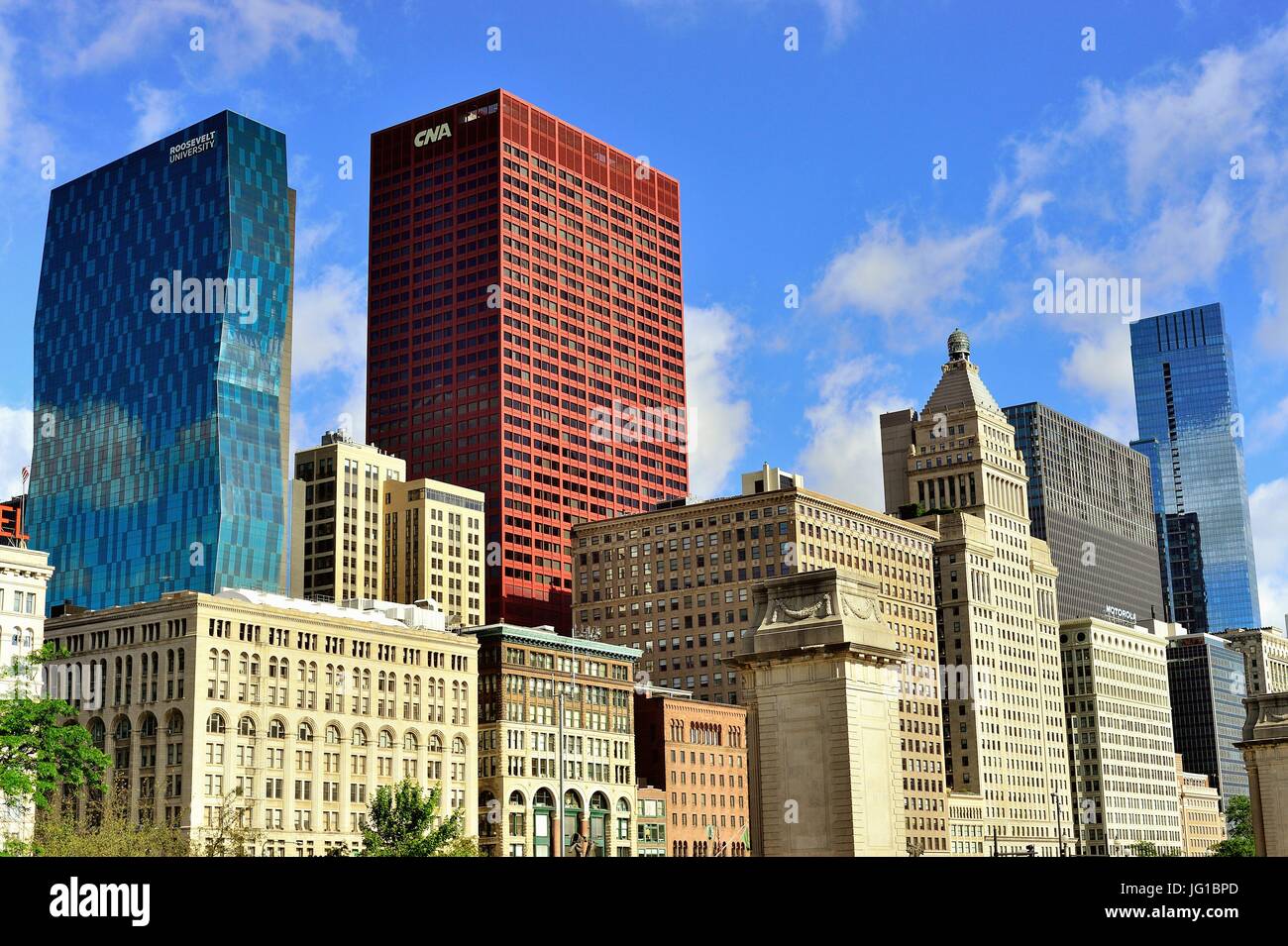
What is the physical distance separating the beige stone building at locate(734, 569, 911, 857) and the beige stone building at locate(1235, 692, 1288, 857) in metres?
34.9

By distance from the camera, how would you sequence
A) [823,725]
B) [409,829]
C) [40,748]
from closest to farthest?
1. [823,725]
2. [40,748]
3. [409,829]

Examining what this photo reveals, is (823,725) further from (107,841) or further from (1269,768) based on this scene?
(107,841)

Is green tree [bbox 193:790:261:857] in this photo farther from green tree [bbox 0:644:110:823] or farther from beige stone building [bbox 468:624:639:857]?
beige stone building [bbox 468:624:639:857]

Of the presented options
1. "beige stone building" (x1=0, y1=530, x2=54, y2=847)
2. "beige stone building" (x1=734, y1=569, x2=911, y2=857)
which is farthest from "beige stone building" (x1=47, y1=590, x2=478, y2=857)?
"beige stone building" (x1=734, y1=569, x2=911, y2=857)

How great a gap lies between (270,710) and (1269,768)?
9316 centimetres

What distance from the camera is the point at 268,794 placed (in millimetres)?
146875

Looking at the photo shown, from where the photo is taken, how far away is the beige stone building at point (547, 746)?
549ft

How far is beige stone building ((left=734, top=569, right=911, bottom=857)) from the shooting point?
5619 centimetres

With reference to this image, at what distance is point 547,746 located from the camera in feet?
569

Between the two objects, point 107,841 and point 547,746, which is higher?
point 547,746

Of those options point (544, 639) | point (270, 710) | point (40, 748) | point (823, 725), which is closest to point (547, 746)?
point (544, 639)

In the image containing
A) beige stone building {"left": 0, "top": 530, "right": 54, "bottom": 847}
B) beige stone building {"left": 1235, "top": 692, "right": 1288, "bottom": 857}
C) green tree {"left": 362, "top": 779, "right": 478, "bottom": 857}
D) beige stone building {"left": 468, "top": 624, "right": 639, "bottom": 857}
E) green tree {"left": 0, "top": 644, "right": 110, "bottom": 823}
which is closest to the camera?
green tree {"left": 0, "top": 644, "right": 110, "bottom": 823}
